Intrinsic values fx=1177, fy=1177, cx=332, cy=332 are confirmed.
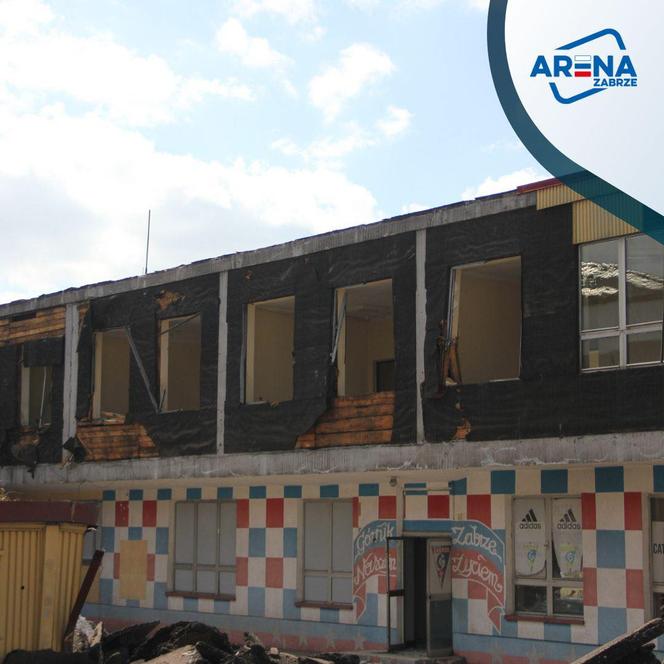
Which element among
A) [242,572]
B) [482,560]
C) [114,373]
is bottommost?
[242,572]

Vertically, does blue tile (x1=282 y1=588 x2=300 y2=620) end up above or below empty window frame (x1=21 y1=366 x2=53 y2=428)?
below

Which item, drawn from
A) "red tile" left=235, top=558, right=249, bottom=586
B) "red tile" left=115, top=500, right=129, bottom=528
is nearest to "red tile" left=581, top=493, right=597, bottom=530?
"red tile" left=235, top=558, right=249, bottom=586

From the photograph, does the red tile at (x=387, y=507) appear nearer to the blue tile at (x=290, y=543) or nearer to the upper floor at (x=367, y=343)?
the upper floor at (x=367, y=343)

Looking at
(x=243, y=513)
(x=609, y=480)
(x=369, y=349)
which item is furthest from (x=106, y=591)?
(x=609, y=480)

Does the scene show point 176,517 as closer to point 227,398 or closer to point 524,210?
point 227,398

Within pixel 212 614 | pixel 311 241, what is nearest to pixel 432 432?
pixel 311 241

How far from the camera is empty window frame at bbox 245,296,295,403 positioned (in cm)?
1989

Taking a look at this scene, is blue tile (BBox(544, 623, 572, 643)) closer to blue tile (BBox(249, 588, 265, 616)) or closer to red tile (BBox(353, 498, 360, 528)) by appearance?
red tile (BBox(353, 498, 360, 528))

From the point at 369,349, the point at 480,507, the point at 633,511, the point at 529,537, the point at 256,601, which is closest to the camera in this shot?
the point at 633,511

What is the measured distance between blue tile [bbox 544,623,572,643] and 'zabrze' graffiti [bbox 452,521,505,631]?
859 millimetres

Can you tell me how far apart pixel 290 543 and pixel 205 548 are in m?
2.38

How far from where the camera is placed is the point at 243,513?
68.4 feet

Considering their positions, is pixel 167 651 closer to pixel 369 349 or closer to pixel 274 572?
pixel 274 572

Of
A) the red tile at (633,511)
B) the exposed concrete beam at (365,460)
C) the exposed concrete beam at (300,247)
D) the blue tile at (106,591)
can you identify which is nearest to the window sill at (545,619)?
the red tile at (633,511)
